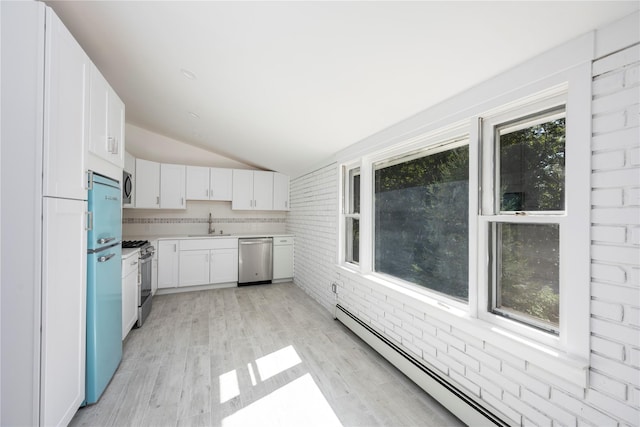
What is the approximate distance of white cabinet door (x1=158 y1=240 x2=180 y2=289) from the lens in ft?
14.5

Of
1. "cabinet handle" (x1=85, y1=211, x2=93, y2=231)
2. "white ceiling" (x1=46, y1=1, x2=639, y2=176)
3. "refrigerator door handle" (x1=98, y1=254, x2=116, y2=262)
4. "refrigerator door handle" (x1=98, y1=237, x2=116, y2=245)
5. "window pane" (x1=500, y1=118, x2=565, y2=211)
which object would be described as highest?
"white ceiling" (x1=46, y1=1, x2=639, y2=176)

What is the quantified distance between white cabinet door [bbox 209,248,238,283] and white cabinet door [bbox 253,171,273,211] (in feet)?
3.48

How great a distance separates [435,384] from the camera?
1893mm

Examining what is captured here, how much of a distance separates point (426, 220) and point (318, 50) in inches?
60.9

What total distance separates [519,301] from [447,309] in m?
0.45

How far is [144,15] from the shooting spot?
1781 mm

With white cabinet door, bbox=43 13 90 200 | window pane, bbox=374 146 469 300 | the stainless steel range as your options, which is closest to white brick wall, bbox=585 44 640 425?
window pane, bbox=374 146 469 300

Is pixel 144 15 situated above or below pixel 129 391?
above

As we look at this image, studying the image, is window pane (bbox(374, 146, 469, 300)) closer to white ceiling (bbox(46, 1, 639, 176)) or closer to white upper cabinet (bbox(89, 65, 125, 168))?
white ceiling (bbox(46, 1, 639, 176))

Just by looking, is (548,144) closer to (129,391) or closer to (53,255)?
(53,255)

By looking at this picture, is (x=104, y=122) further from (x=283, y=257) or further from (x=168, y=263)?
(x=283, y=257)

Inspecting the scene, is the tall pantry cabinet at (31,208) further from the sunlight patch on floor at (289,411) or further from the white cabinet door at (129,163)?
the white cabinet door at (129,163)

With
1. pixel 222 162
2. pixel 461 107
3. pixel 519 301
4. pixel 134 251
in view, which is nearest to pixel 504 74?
pixel 461 107

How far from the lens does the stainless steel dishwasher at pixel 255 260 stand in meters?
4.96
